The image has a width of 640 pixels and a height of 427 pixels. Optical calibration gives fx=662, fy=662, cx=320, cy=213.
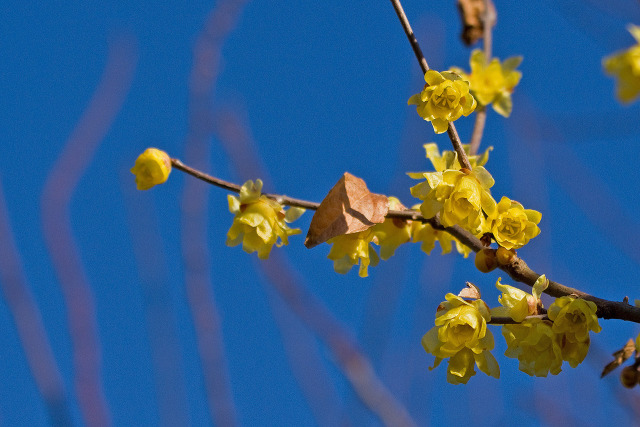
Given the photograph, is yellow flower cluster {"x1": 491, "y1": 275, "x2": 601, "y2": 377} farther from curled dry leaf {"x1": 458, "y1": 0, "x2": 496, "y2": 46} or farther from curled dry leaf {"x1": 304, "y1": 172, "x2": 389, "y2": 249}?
curled dry leaf {"x1": 458, "y1": 0, "x2": 496, "y2": 46}

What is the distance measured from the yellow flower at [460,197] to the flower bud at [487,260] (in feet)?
0.14

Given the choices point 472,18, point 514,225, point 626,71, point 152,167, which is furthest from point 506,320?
point 472,18

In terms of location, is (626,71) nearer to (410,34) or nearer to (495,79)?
(410,34)

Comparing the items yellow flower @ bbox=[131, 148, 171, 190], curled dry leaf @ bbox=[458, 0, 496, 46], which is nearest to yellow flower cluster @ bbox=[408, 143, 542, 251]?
yellow flower @ bbox=[131, 148, 171, 190]

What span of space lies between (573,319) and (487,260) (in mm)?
186

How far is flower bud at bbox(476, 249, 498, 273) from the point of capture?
4.06 ft

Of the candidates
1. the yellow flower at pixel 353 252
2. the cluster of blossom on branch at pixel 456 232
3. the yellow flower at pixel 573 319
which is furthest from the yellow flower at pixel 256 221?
the yellow flower at pixel 573 319

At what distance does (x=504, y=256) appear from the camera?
122 cm

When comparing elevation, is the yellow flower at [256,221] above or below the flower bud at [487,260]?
above

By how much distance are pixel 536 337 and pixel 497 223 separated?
8.9 inches

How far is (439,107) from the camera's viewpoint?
126 cm

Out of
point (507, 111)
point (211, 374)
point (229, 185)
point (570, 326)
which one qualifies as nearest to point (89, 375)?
point (211, 374)

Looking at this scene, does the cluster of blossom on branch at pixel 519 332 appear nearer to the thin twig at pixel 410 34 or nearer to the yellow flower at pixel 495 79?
the thin twig at pixel 410 34

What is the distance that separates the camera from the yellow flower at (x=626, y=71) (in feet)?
3.22
